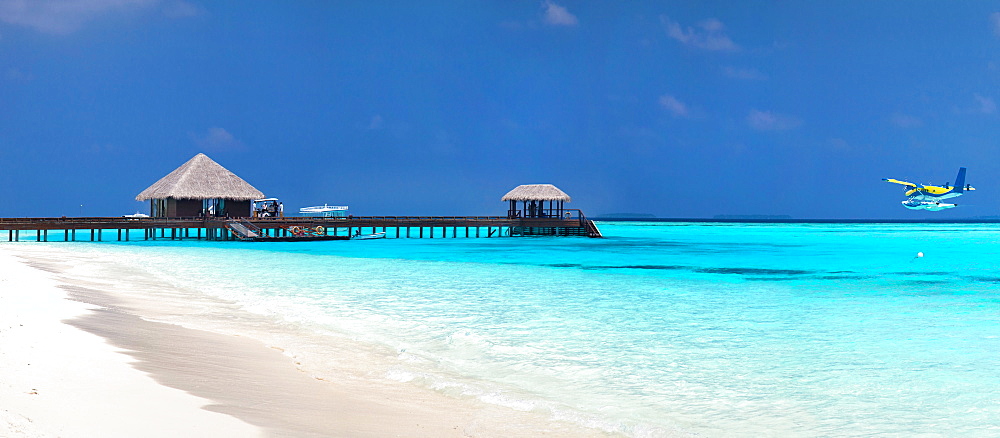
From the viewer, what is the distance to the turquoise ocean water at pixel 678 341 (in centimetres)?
577

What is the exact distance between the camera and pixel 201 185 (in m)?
40.7

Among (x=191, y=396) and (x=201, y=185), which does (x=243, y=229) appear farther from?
(x=191, y=396)

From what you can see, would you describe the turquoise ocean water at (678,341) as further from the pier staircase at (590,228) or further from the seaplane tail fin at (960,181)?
the seaplane tail fin at (960,181)

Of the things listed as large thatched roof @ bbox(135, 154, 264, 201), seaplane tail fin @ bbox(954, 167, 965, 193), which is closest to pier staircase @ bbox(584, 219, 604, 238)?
large thatched roof @ bbox(135, 154, 264, 201)

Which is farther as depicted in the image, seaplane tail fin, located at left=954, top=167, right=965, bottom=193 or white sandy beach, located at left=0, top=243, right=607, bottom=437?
seaplane tail fin, located at left=954, top=167, right=965, bottom=193

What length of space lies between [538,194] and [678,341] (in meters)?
40.9

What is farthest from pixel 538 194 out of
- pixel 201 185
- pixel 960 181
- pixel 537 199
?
pixel 960 181

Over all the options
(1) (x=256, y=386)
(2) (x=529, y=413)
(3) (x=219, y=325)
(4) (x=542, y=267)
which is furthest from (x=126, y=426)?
(4) (x=542, y=267)

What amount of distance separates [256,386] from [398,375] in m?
1.48

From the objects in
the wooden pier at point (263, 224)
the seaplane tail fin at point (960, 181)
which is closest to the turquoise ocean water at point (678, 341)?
the wooden pier at point (263, 224)

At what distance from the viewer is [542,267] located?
24.0 m

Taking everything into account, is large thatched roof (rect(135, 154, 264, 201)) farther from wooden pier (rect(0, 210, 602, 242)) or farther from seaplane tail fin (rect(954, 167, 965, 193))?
seaplane tail fin (rect(954, 167, 965, 193))

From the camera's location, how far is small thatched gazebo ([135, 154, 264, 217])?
40281 mm

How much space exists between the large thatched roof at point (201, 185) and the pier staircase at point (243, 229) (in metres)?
2.16
